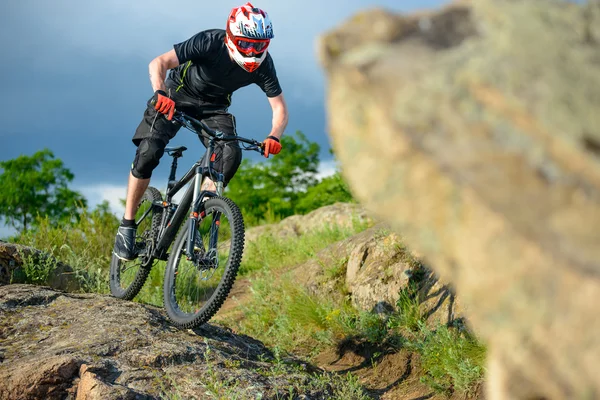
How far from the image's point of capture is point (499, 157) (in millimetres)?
1020

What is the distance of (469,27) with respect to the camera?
1.23m

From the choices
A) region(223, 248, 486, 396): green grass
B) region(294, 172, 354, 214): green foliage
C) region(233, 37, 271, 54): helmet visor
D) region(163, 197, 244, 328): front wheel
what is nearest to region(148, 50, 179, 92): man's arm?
region(233, 37, 271, 54): helmet visor

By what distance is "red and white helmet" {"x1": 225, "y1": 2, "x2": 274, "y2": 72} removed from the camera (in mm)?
5164

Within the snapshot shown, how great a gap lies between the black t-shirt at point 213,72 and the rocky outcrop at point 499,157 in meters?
4.52

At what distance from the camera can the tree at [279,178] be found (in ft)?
76.0

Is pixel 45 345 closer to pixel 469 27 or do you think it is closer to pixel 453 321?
pixel 453 321

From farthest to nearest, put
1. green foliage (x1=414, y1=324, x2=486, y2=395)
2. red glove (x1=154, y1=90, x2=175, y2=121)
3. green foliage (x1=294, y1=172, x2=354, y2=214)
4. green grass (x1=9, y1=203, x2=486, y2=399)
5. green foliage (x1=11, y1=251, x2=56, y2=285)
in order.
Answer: green foliage (x1=294, y1=172, x2=354, y2=214) < green foliage (x1=11, y1=251, x2=56, y2=285) < red glove (x1=154, y1=90, x2=175, y2=121) < green grass (x1=9, y1=203, x2=486, y2=399) < green foliage (x1=414, y1=324, x2=486, y2=395)

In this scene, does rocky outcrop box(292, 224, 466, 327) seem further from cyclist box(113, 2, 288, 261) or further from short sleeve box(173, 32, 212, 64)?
short sleeve box(173, 32, 212, 64)

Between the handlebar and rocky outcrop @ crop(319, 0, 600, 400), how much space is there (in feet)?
12.0

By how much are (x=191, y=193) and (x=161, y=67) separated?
1.18 metres

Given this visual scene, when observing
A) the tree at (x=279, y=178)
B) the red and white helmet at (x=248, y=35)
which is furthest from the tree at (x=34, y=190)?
the red and white helmet at (x=248, y=35)

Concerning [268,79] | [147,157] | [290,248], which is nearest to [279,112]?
[268,79]

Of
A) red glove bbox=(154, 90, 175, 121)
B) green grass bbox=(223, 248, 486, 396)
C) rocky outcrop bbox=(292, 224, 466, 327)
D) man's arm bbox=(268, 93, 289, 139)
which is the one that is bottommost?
green grass bbox=(223, 248, 486, 396)

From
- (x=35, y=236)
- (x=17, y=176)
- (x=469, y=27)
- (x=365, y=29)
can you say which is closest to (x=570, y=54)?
(x=469, y=27)
